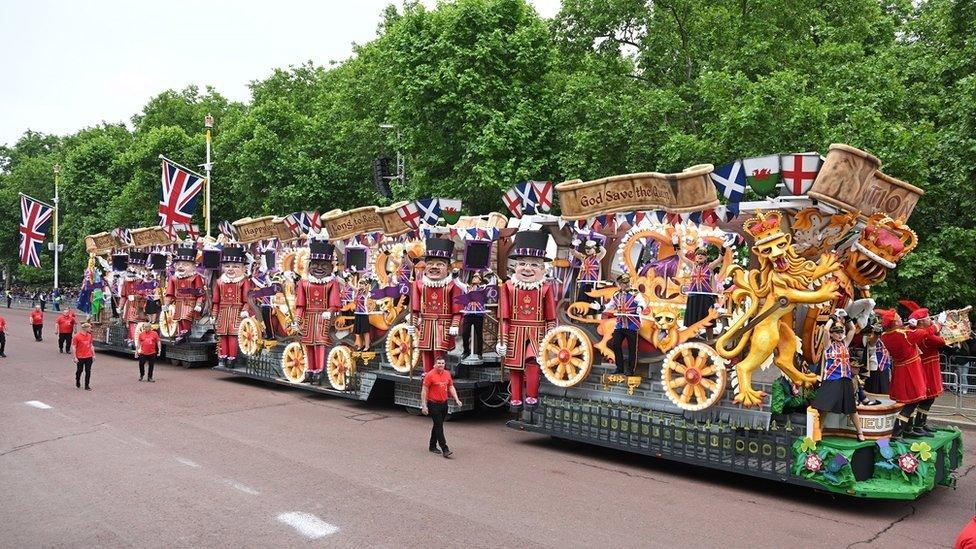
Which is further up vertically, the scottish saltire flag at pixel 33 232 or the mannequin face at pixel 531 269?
the scottish saltire flag at pixel 33 232

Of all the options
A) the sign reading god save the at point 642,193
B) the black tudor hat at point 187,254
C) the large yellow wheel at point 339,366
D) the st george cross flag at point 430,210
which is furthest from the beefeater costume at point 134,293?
the sign reading god save the at point 642,193

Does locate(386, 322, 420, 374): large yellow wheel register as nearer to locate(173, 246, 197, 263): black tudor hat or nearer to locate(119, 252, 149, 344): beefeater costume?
locate(173, 246, 197, 263): black tudor hat

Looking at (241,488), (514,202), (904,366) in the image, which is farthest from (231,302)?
(904,366)

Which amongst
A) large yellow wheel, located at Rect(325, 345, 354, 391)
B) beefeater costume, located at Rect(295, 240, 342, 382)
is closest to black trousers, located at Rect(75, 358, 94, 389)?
beefeater costume, located at Rect(295, 240, 342, 382)

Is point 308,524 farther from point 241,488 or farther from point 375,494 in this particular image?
point 241,488

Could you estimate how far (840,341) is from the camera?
8414 mm

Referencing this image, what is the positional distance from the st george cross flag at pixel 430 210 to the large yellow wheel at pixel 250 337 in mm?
6204

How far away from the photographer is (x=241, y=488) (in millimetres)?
8750

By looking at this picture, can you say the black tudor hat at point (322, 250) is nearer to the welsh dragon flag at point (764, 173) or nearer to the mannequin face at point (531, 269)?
the mannequin face at point (531, 269)

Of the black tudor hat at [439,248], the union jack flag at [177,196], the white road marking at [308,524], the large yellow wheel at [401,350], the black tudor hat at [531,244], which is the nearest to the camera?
the white road marking at [308,524]

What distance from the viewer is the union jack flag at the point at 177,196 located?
22578mm

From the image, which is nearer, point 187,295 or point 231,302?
point 231,302

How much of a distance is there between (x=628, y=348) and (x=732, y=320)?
1.64 m

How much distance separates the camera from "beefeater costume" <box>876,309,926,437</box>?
9.12 m
